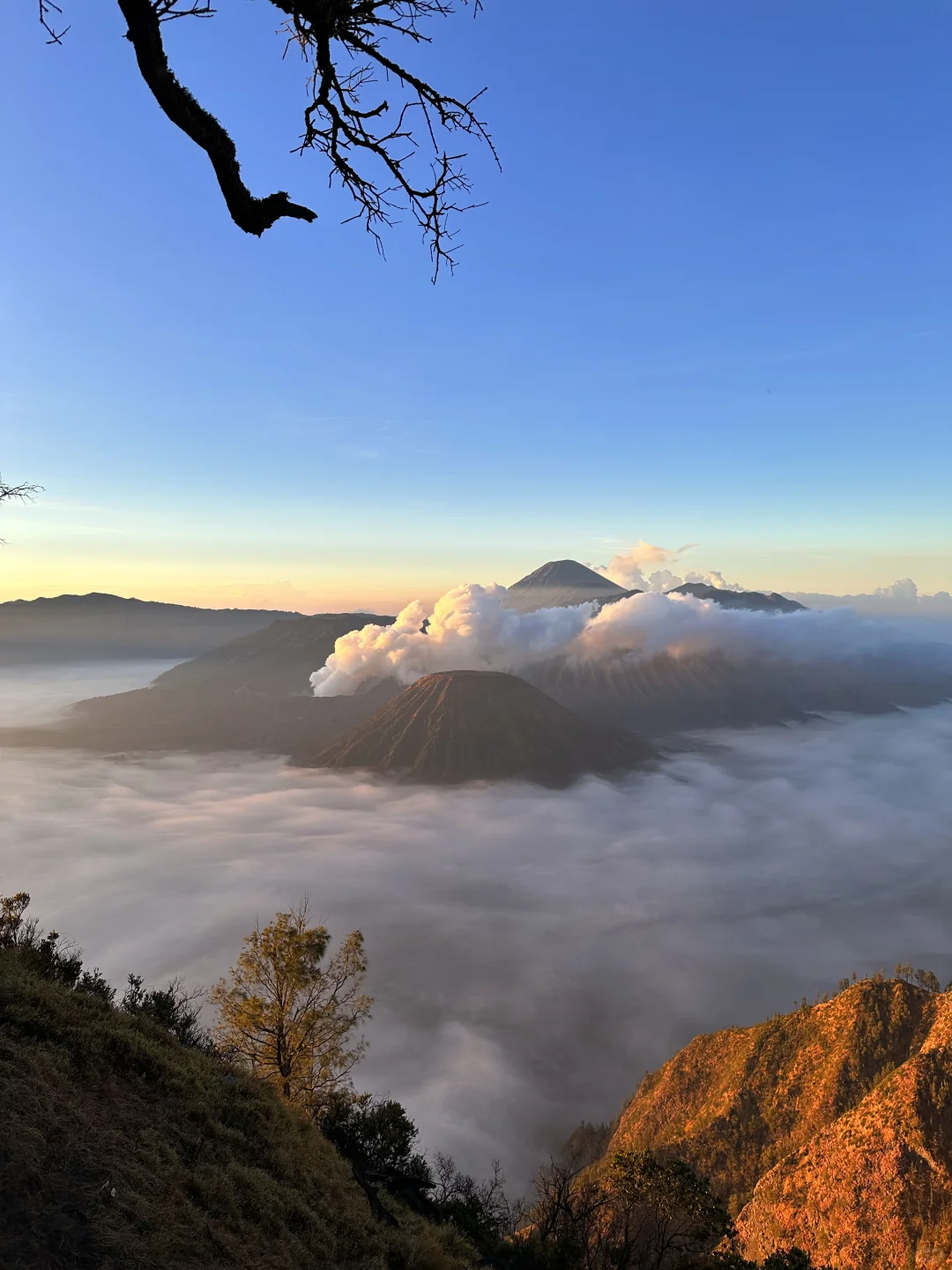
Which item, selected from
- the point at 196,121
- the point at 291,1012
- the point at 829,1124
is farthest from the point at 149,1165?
the point at 829,1124

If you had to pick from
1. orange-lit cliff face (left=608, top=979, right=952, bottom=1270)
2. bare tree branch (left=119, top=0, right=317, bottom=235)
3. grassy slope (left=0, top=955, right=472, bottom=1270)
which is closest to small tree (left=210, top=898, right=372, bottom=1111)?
grassy slope (left=0, top=955, right=472, bottom=1270)

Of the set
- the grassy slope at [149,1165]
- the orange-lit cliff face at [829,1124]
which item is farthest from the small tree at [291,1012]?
the orange-lit cliff face at [829,1124]

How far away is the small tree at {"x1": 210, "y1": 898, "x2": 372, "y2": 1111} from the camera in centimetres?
1997

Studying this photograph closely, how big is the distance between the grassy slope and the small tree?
8.30 metres

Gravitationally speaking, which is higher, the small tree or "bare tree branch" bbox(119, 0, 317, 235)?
"bare tree branch" bbox(119, 0, 317, 235)

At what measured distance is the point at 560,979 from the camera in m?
187

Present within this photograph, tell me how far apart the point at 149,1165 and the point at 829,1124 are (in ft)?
262

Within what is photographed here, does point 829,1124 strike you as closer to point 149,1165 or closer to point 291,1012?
point 291,1012

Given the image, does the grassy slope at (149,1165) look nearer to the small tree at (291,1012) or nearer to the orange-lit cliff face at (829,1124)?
the small tree at (291,1012)

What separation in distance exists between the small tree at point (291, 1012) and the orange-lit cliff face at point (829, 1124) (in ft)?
155

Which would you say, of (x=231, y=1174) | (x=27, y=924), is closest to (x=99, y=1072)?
(x=231, y=1174)

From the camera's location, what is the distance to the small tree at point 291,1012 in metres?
20.0

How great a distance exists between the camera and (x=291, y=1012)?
21.4 metres

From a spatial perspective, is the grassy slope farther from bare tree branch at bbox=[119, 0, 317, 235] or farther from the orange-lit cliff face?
the orange-lit cliff face
